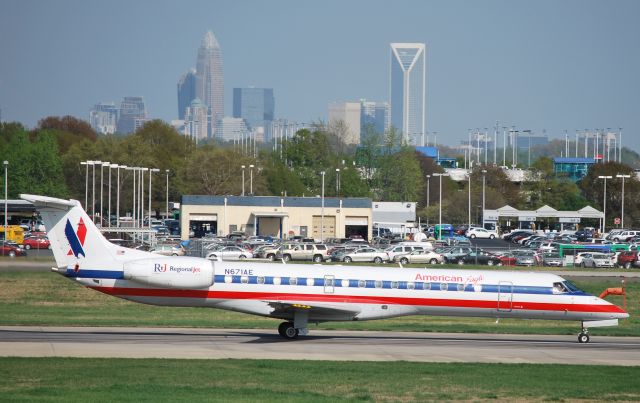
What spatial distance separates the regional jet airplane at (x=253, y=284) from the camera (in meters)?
33.1

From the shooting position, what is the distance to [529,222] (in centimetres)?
12900

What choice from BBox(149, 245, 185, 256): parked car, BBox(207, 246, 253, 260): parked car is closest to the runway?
BBox(207, 246, 253, 260): parked car

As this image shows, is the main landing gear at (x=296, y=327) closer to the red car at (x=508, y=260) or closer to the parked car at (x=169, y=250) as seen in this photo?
the parked car at (x=169, y=250)

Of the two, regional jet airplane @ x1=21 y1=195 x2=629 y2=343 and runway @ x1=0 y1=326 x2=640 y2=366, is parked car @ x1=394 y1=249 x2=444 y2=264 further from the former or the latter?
regional jet airplane @ x1=21 y1=195 x2=629 y2=343

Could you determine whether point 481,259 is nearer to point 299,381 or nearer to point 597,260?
point 597,260

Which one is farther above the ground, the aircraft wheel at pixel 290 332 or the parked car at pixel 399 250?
the parked car at pixel 399 250

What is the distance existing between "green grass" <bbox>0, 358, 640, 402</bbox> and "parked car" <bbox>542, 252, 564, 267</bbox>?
4236 cm

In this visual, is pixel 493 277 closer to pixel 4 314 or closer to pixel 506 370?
pixel 506 370

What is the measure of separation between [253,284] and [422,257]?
3856 centimetres

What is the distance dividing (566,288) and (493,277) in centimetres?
267

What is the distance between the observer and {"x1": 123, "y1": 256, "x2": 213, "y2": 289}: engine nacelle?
1296 inches

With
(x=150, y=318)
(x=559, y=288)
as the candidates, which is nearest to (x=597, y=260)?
(x=559, y=288)

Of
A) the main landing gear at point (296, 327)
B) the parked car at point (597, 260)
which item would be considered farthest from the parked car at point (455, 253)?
the main landing gear at point (296, 327)

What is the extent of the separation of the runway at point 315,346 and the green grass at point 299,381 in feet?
5.30
